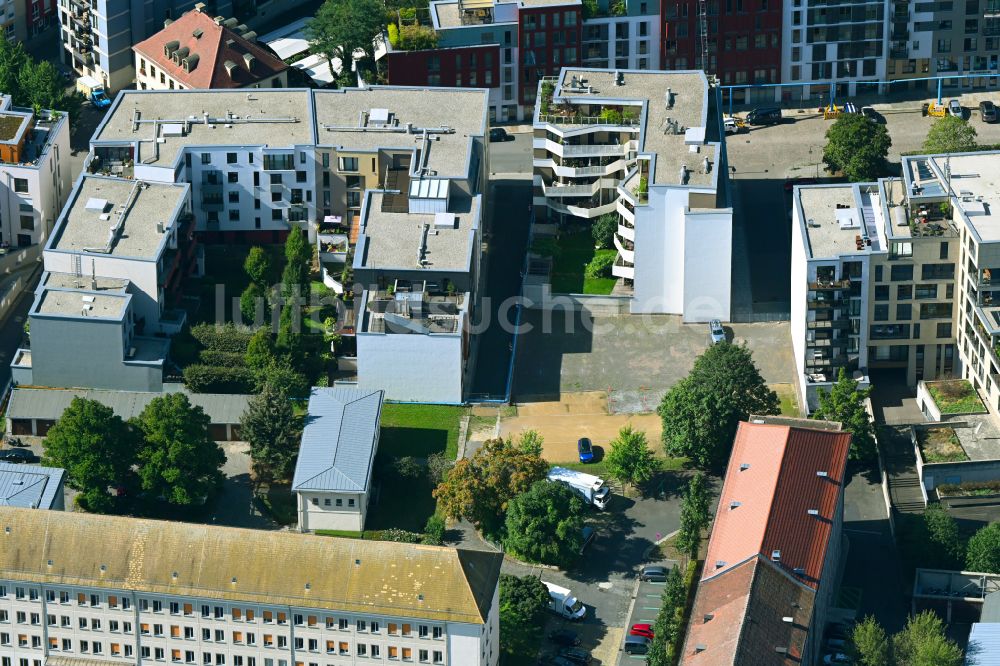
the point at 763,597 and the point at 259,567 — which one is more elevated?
the point at 259,567

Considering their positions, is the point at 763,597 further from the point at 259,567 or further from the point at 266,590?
the point at 259,567

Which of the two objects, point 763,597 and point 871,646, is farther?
point 871,646

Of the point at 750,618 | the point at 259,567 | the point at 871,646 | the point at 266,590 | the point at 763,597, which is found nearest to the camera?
the point at 750,618

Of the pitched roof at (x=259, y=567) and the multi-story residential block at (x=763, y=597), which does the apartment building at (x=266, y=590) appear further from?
the multi-story residential block at (x=763, y=597)

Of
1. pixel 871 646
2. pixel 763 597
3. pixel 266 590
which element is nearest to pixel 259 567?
pixel 266 590

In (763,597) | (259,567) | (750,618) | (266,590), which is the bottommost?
(750,618)

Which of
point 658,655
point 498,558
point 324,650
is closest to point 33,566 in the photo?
point 324,650

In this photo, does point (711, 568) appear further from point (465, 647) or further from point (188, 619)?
point (188, 619)
